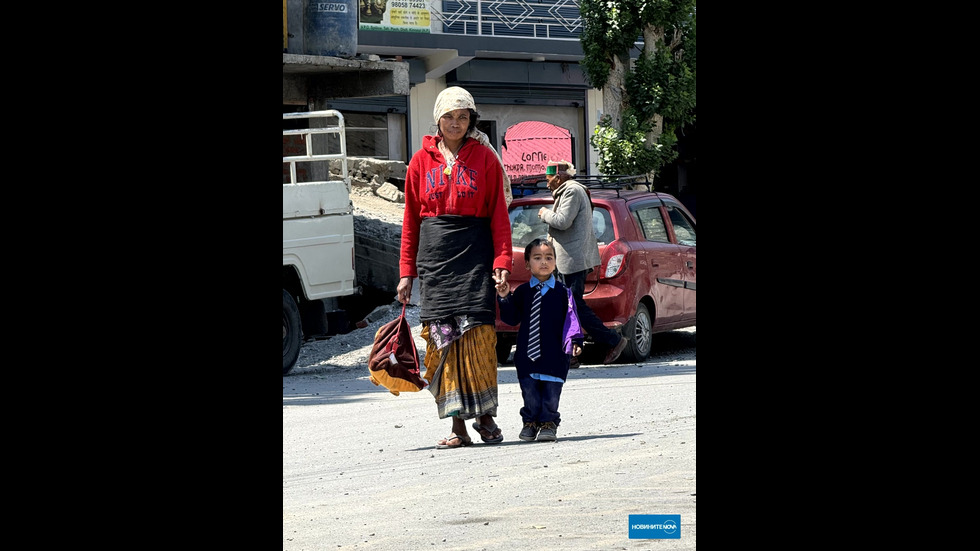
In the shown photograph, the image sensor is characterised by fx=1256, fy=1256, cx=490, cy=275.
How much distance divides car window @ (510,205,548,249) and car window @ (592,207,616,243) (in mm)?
462

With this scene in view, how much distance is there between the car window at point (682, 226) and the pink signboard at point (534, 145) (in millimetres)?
12391

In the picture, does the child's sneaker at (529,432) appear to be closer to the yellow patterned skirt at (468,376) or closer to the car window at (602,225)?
the yellow patterned skirt at (468,376)

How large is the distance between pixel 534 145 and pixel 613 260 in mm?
15335

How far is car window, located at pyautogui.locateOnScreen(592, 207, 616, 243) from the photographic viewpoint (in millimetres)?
11114

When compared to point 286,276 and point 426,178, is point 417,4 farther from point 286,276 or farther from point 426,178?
point 426,178

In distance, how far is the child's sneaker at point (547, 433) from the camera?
22.7 feet

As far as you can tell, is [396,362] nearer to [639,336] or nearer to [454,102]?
[454,102]

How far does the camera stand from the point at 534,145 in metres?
26.1

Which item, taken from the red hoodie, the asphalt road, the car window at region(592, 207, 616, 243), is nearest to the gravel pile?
the car window at region(592, 207, 616, 243)

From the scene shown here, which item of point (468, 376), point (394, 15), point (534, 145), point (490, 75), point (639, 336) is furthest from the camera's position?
point (534, 145)

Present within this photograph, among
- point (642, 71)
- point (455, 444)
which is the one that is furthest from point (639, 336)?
point (642, 71)

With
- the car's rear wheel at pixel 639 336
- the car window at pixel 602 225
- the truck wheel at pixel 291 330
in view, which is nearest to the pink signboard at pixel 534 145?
the car's rear wheel at pixel 639 336

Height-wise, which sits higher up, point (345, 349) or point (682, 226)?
point (682, 226)
